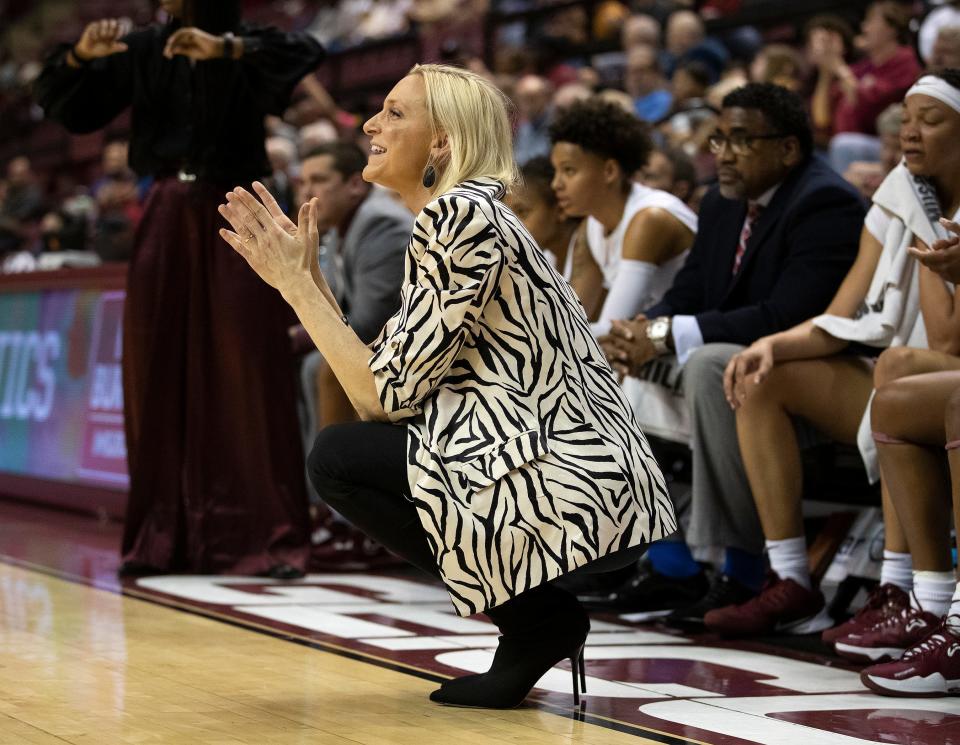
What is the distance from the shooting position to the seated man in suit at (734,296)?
388 centimetres

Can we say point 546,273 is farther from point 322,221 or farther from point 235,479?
point 322,221

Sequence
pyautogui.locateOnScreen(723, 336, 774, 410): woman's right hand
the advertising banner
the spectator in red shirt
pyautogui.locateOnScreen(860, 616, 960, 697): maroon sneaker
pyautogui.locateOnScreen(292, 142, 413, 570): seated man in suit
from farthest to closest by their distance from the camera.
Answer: the spectator in red shirt → the advertising banner → pyautogui.locateOnScreen(292, 142, 413, 570): seated man in suit → pyautogui.locateOnScreen(723, 336, 774, 410): woman's right hand → pyautogui.locateOnScreen(860, 616, 960, 697): maroon sneaker

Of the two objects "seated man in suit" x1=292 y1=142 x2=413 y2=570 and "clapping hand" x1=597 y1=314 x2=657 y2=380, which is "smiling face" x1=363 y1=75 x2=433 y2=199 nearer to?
"clapping hand" x1=597 y1=314 x2=657 y2=380

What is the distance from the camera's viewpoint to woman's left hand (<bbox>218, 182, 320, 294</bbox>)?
2699mm

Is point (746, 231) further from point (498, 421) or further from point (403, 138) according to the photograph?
point (498, 421)

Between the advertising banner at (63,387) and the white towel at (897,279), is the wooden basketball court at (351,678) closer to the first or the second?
the white towel at (897,279)

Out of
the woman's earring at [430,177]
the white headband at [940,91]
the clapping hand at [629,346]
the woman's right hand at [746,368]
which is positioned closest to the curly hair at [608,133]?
the clapping hand at [629,346]

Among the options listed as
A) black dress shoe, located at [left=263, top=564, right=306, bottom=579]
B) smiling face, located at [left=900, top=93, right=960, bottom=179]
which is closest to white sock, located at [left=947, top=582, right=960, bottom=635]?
smiling face, located at [left=900, top=93, right=960, bottom=179]

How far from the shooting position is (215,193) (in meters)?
4.70

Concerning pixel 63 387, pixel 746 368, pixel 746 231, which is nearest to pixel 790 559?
pixel 746 368

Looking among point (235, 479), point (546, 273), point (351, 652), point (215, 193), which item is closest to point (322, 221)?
point (215, 193)

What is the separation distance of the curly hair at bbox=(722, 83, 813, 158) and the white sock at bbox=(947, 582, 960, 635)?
5.08ft

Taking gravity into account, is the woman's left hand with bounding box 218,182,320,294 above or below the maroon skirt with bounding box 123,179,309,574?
above

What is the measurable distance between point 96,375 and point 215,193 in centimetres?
176
